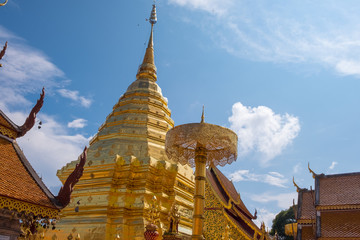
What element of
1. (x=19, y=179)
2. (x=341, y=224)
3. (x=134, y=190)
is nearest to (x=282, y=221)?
(x=341, y=224)

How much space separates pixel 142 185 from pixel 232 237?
11.7 ft

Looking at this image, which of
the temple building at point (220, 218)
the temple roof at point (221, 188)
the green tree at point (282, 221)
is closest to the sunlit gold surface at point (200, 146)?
the temple building at point (220, 218)

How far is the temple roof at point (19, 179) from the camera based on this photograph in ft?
18.0

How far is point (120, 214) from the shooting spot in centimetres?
1121

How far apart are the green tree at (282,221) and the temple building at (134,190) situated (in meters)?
14.2

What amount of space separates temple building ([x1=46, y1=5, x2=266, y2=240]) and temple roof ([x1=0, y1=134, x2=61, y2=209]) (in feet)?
15.3

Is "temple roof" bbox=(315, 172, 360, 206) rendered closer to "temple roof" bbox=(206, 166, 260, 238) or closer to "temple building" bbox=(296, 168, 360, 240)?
"temple building" bbox=(296, 168, 360, 240)

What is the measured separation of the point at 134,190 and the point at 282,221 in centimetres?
1966

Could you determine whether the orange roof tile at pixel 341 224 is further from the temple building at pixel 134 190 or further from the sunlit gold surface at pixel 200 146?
the sunlit gold surface at pixel 200 146

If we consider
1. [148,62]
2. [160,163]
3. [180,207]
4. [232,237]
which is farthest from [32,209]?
[148,62]

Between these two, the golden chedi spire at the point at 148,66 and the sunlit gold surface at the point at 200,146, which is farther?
the golden chedi spire at the point at 148,66

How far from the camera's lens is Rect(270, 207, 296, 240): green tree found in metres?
27.4

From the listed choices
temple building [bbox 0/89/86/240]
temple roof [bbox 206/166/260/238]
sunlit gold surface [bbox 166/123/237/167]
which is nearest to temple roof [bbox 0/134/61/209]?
temple building [bbox 0/89/86/240]

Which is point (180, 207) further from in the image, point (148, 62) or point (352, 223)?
point (148, 62)
